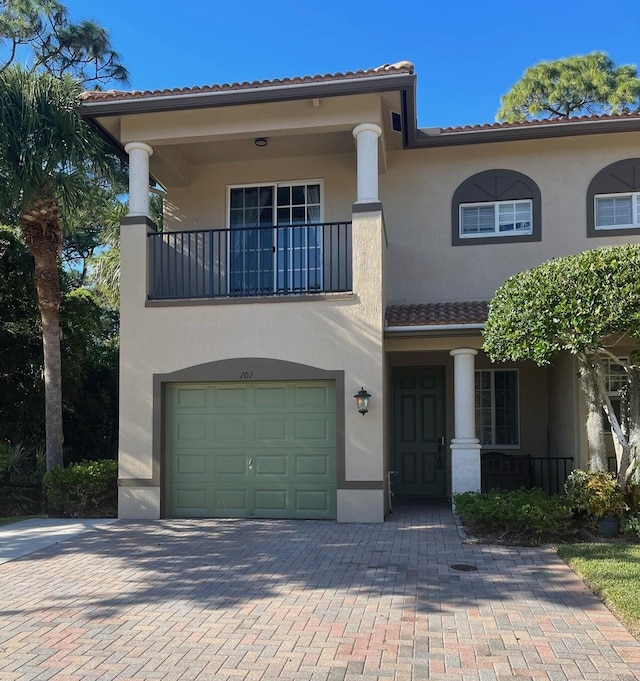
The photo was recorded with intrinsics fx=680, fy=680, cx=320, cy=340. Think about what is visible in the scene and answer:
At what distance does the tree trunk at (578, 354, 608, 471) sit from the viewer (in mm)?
9266

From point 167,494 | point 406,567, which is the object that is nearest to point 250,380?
point 167,494

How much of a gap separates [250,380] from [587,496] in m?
5.06

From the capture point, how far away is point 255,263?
478 inches

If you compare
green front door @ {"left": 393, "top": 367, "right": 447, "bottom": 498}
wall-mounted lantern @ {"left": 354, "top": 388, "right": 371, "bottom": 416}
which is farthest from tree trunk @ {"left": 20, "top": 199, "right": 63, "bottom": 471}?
green front door @ {"left": 393, "top": 367, "right": 447, "bottom": 498}

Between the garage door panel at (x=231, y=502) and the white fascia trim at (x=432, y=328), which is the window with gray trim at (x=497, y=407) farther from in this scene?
the garage door panel at (x=231, y=502)

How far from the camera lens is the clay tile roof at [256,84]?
32.6ft

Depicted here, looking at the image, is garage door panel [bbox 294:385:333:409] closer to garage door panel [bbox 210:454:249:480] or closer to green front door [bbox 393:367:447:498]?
garage door panel [bbox 210:454:249:480]

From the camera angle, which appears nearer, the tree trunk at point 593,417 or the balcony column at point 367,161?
the tree trunk at point 593,417

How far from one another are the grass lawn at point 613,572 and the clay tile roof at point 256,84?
6.91 meters

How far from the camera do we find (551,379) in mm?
12305

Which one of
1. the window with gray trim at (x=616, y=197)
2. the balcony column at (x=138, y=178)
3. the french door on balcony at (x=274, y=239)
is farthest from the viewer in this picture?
the window with gray trim at (x=616, y=197)

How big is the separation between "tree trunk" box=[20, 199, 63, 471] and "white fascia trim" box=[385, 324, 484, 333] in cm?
575

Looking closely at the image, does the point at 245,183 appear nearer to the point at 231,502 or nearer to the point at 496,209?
the point at 496,209

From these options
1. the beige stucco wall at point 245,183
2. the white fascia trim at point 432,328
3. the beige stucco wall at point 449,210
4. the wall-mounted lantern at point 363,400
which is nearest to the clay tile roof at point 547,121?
the beige stucco wall at point 449,210
